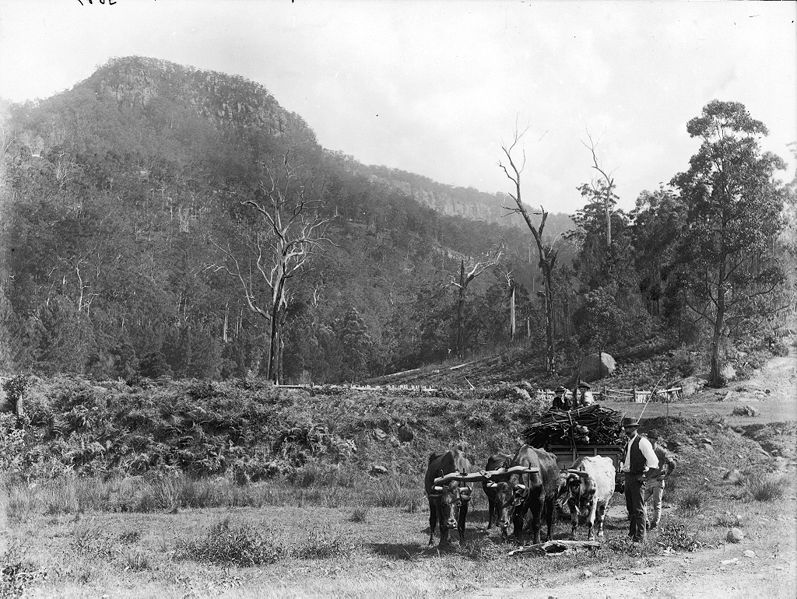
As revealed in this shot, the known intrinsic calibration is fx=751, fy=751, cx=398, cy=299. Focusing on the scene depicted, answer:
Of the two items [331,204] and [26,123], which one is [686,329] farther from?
[26,123]

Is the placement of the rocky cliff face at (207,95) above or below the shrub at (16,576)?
above

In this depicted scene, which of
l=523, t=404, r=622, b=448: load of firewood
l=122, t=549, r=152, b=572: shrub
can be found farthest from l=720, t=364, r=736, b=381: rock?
l=122, t=549, r=152, b=572: shrub

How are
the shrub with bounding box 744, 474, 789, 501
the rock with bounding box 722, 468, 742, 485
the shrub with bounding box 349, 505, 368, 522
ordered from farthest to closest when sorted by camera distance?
the rock with bounding box 722, 468, 742, 485, the shrub with bounding box 744, 474, 789, 501, the shrub with bounding box 349, 505, 368, 522

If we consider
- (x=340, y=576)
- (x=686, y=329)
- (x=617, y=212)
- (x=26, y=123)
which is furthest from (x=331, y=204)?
(x=340, y=576)

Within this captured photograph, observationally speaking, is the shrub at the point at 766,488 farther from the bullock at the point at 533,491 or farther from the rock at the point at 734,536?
the bullock at the point at 533,491

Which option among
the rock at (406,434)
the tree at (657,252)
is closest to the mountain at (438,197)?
the tree at (657,252)

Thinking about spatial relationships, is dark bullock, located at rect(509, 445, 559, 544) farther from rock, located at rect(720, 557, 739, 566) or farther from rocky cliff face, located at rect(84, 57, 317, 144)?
rocky cliff face, located at rect(84, 57, 317, 144)
